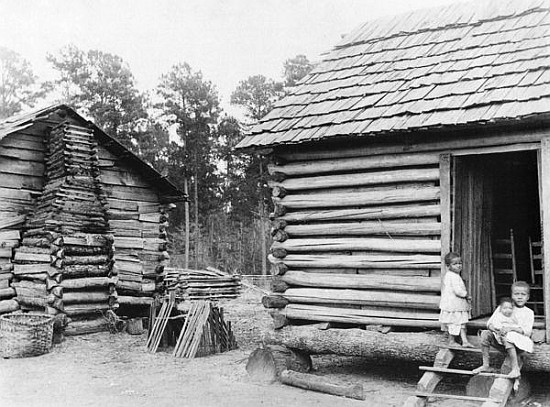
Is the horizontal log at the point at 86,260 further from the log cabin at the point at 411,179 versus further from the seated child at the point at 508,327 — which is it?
the seated child at the point at 508,327

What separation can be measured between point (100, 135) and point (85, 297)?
4.28 meters

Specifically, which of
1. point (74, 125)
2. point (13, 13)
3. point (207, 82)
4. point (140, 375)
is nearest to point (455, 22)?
point (13, 13)

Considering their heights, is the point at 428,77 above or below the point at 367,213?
above

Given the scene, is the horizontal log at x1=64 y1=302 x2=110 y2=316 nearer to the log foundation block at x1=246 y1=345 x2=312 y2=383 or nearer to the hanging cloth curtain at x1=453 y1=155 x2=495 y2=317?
the log foundation block at x1=246 y1=345 x2=312 y2=383

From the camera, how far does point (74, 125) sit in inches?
587

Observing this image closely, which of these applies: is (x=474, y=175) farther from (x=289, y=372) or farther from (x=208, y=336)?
(x=208, y=336)

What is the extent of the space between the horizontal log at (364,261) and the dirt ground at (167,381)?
5.22ft

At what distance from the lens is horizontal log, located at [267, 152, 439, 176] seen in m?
8.56

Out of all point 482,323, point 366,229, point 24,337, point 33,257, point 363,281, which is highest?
point 366,229

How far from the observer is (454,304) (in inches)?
308

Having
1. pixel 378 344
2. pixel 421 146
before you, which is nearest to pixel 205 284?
pixel 378 344

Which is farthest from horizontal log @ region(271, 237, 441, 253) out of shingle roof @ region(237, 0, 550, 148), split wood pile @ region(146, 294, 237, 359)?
split wood pile @ region(146, 294, 237, 359)

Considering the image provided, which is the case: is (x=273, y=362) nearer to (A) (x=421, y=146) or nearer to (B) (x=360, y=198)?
(B) (x=360, y=198)

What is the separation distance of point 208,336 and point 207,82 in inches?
1271
